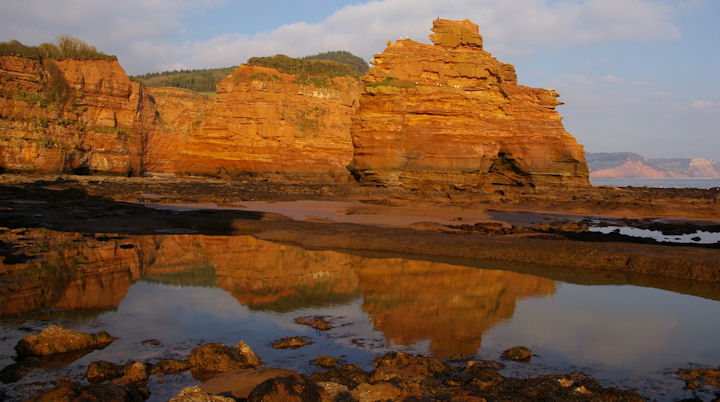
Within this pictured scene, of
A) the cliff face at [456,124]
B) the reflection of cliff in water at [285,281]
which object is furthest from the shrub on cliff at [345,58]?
the reflection of cliff in water at [285,281]

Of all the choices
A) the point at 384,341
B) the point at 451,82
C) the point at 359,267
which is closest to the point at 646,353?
the point at 384,341

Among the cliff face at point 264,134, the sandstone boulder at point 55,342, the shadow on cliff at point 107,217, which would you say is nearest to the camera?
the sandstone boulder at point 55,342

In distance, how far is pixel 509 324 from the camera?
22.2 feet

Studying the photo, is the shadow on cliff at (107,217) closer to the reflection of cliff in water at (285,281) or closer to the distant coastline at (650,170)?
the reflection of cliff in water at (285,281)

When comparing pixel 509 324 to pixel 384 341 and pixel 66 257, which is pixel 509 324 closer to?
pixel 384 341

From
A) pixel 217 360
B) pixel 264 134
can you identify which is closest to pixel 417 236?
pixel 217 360

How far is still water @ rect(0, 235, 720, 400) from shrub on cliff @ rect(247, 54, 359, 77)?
46946 millimetres

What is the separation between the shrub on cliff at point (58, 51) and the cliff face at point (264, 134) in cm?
1223

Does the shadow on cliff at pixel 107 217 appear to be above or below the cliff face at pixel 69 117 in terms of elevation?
below

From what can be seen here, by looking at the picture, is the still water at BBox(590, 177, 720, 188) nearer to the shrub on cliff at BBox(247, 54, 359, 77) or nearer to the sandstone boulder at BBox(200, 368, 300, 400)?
the shrub on cliff at BBox(247, 54, 359, 77)

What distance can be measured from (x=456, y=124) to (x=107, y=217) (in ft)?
64.5

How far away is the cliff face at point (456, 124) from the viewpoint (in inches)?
1128

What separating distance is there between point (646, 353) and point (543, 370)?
1.65 metres

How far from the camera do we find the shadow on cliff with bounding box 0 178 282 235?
15852mm
